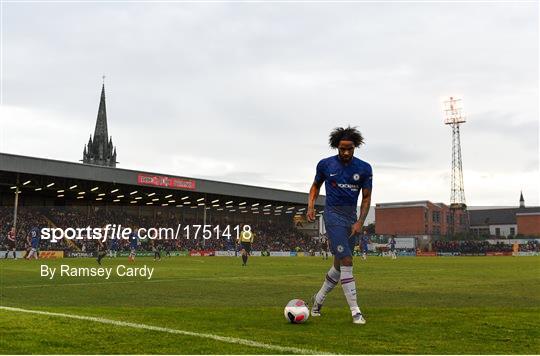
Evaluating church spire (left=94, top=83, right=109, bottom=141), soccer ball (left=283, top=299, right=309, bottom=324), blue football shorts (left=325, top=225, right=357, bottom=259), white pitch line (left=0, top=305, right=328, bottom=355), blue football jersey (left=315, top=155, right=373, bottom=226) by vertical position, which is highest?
church spire (left=94, top=83, right=109, bottom=141)

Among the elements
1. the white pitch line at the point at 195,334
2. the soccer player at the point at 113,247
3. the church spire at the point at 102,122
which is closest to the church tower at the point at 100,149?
the church spire at the point at 102,122

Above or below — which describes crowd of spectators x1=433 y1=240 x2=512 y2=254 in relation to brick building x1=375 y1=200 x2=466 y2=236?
below

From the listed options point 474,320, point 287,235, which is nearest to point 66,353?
point 474,320

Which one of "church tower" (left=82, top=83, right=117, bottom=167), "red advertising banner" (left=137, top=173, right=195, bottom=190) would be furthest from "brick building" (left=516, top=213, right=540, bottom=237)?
"church tower" (left=82, top=83, right=117, bottom=167)

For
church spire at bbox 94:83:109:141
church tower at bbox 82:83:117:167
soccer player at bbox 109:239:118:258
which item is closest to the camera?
soccer player at bbox 109:239:118:258

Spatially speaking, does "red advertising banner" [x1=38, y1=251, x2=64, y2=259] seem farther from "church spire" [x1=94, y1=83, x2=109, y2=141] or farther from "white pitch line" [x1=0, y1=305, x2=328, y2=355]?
"church spire" [x1=94, y1=83, x2=109, y2=141]

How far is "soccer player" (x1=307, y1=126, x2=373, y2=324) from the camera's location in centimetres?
823

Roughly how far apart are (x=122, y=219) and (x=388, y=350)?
60.4 metres

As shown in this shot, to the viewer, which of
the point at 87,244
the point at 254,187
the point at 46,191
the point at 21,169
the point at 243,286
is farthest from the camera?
the point at 254,187

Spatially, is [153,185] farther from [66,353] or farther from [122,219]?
[66,353]

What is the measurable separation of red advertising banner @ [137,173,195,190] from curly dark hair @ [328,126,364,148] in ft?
158

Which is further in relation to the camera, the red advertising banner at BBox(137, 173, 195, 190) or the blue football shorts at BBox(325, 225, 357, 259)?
the red advertising banner at BBox(137, 173, 195, 190)

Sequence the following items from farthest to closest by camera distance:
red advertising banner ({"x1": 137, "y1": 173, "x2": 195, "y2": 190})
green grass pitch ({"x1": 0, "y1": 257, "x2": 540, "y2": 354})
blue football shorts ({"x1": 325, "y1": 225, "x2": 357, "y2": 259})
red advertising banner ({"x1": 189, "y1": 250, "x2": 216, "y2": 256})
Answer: red advertising banner ({"x1": 189, "y1": 250, "x2": 216, "y2": 256}) < red advertising banner ({"x1": 137, "y1": 173, "x2": 195, "y2": 190}) < blue football shorts ({"x1": 325, "y1": 225, "x2": 357, "y2": 259}) < green grass pitch ({"x1": 0, "y1": 257, "x2": 540, "y2": 354})

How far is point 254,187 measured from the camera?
6600 centimetres
